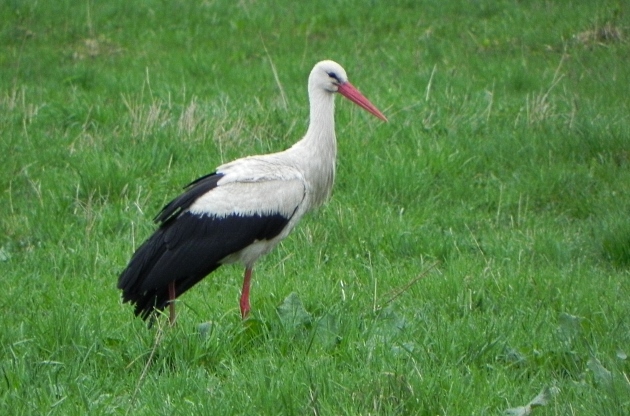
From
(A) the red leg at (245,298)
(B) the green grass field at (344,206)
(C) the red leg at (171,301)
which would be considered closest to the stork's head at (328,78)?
(B) the green grass field at (344,206)

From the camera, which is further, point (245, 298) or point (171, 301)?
point (245, 298)

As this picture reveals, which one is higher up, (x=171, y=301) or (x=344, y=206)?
(x=171, y=301)

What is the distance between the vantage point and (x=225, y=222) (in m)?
5.56

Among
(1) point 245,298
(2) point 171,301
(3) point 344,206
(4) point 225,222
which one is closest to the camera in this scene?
(2) point 171,301

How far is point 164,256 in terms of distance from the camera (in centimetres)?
534

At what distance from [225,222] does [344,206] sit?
1443 millimetres

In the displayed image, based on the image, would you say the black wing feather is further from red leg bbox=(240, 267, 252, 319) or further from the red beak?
the red beak

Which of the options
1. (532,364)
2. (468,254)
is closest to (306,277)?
(468,254)

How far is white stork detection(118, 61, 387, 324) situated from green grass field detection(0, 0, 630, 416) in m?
0.18

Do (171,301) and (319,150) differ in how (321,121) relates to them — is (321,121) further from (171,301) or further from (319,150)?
(171,301)

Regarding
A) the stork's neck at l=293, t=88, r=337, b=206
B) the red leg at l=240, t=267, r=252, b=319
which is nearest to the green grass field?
the red leg at l=240, t=267, r=252, b=319

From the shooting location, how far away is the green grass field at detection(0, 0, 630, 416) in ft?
14.1

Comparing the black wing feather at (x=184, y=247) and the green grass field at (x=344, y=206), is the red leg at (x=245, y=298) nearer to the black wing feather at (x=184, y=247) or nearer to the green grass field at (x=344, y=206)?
the green grass field at (x=344, y=206)

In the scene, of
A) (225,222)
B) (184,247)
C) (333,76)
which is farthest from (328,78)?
(184,247)
